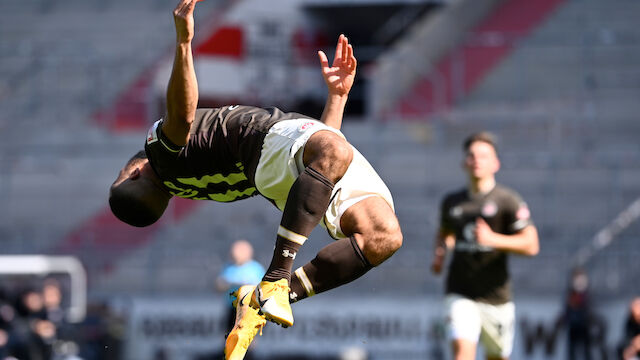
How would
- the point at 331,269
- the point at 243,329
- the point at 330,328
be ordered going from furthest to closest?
the point at 330,328
the point at 331,269
the point at 243,329

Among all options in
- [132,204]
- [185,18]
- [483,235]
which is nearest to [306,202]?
[185,18]

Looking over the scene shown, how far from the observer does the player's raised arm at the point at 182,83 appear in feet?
16.6

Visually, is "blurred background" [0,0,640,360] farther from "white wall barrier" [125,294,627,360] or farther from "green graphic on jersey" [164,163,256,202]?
"green graphic on jersey" [164,163,256,202]

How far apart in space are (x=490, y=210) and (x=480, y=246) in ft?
1.07

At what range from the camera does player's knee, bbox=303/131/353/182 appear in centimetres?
507

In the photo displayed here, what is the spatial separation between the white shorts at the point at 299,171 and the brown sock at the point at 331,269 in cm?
22

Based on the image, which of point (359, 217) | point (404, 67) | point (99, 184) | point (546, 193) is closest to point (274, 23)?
point (404, 67)

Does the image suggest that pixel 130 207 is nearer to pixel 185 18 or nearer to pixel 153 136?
pixel 153 136

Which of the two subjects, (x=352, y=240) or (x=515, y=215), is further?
(x=515, y=215)

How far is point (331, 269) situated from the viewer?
511 centimetres

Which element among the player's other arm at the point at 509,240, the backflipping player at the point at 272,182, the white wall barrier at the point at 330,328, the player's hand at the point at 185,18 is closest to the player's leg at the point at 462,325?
the player's other arm at the point at 509,240

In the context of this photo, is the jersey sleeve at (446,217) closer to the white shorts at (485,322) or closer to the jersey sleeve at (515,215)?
the jersey sleeve at (515,215)

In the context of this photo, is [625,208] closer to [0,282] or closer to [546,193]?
[546,193]

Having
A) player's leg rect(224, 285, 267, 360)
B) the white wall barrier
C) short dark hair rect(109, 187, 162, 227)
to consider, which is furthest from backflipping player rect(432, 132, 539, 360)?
the white wall barrier
